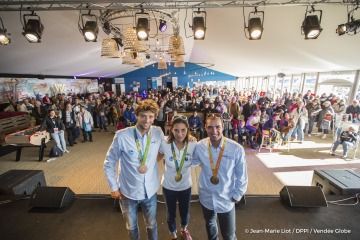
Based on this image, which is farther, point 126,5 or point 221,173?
point 126,5

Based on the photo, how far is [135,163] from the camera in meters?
1.75

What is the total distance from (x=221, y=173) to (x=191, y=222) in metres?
1.15

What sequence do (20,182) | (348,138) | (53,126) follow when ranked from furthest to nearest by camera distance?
(53,126) < (348,138) < (20,182)

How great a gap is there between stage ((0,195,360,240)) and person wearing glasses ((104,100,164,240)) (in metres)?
0.79

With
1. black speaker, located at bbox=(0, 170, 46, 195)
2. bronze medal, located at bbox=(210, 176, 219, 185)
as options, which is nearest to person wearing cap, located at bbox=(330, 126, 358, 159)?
bronze medal, located at bbox=(210, 176, 219, 185)

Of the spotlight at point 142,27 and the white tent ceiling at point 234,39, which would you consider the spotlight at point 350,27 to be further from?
the spotlight at point 142,27

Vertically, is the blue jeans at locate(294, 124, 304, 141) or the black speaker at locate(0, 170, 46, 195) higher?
the blue jeans at locate(294, 124, 304, 141)

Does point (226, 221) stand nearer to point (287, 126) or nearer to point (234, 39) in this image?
point (287, 126)

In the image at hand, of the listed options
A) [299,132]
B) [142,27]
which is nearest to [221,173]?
[142,27]

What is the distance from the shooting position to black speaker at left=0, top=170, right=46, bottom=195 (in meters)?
2.88

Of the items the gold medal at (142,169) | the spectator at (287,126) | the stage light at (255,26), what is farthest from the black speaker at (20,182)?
the spectator at (287,126)

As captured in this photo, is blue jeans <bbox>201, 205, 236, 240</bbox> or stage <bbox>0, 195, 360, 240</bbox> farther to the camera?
stage <bbox>0, 195, 360, 240</bbox>

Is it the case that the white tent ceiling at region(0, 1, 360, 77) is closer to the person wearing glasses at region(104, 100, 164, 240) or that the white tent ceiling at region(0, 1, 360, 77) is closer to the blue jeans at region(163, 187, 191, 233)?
the person wearing glasses at region(104, 100, 164, 240)

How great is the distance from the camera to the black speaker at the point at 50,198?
8.71 feet
